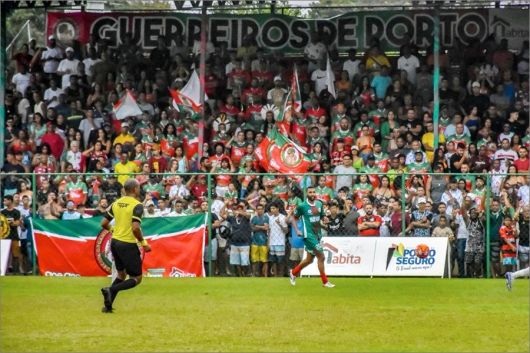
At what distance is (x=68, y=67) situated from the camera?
3188 cm

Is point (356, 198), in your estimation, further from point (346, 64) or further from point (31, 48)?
point (31, 48)

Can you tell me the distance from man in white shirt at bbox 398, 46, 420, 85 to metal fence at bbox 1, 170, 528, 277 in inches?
180

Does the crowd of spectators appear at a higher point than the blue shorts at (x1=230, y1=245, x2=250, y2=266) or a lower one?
higher

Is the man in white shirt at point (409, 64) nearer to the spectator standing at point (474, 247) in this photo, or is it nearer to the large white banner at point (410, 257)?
the spectator standing at point (474, 247)

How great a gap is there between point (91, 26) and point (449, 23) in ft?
31.3

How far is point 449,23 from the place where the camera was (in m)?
31.5

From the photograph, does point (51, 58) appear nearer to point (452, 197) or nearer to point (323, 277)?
point (452, 197)

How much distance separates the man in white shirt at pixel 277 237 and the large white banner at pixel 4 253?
217 inches

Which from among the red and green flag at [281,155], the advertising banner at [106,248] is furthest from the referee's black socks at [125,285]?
the red and green flag at [281,155]

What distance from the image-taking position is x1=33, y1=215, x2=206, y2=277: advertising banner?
1011 inches

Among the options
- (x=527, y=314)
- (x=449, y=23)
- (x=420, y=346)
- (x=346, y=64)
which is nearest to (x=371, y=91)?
(x=346, y=64)

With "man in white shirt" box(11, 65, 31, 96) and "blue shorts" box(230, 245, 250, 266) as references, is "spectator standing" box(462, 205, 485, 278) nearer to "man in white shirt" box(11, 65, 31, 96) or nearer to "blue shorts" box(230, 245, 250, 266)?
"blue shorts" box(230, 245, 250, 266)

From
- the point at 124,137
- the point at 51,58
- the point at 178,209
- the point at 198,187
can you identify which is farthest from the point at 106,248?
the point at 51,58

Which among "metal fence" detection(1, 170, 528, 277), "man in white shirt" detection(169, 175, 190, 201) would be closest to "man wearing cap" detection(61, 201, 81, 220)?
"metal fence" detection(1, 170, 528, 277)
